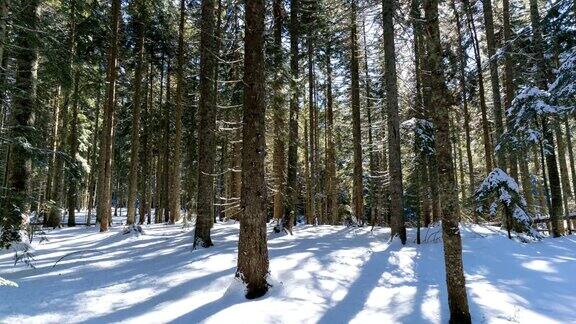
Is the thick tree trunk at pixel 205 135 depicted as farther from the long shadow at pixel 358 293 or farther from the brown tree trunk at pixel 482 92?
the brown tree trunk at pixel 482 92

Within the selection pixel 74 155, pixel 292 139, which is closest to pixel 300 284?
pixel 292 139

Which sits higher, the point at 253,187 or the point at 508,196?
the point at 253,187

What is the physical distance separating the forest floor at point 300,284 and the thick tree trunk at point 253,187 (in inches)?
12.8

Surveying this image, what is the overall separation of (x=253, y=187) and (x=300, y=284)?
6.50 ft

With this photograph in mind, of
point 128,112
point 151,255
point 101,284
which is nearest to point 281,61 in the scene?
point 151,255

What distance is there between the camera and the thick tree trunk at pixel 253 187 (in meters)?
6.57

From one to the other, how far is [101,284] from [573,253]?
10.4 m

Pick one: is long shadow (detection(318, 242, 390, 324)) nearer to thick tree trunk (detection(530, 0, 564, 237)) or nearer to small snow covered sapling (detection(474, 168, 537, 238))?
small snow covered sapling (detection(474, 168, 537, 238))

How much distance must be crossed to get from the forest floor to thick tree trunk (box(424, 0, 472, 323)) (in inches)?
17.8

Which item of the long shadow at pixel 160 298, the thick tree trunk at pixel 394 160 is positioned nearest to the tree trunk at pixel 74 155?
the long shadow at pixel 160 298

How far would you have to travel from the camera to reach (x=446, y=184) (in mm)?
5484

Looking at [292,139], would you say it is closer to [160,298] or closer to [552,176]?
[160,298]

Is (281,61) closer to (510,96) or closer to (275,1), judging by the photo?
(275,1)

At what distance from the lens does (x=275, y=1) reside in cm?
1325
